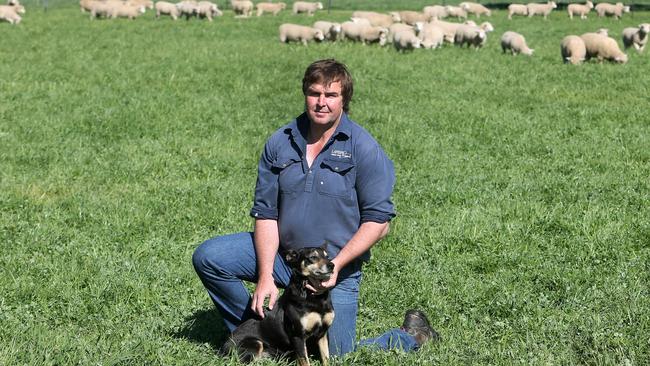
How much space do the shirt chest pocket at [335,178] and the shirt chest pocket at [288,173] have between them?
128mm

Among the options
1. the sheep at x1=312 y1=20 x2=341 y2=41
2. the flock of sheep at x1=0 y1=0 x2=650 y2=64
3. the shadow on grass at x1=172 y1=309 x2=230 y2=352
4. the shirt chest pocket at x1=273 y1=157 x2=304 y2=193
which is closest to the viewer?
the shirt chest pocket at x1=273 y1=157 x2=304 y2=193

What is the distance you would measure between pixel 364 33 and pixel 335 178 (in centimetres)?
2138

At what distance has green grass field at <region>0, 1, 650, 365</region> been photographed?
554 cm

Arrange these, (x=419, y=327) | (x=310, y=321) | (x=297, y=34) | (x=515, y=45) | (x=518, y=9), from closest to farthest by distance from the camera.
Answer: (x=310, y=321) < (x=419, y=327) < (x=515, y=45) < (x=297, y=34) < (x=518, y=9)

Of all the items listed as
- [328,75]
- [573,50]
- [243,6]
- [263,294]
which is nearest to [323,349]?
[263,294]

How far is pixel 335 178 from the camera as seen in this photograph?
4.82 meters

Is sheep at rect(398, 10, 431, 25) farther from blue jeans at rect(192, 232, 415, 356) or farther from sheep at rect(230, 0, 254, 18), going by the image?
blue jeans at rect(192, 232, 415, 356)

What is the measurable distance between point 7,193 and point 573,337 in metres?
6.19

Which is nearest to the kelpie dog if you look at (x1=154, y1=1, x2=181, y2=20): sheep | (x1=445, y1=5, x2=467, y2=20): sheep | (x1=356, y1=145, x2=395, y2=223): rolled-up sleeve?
(x1=356, y1=145, x2=395, y2=223): rolled-up sleeve

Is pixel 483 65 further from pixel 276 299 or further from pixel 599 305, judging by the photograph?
pixel 276 299

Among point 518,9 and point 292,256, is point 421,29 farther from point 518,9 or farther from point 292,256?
point 292,256

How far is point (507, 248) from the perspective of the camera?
731cm

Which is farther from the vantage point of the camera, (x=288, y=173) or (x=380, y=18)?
(x=380, y=18)

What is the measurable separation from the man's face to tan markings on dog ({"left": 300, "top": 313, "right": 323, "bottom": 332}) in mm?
1082
